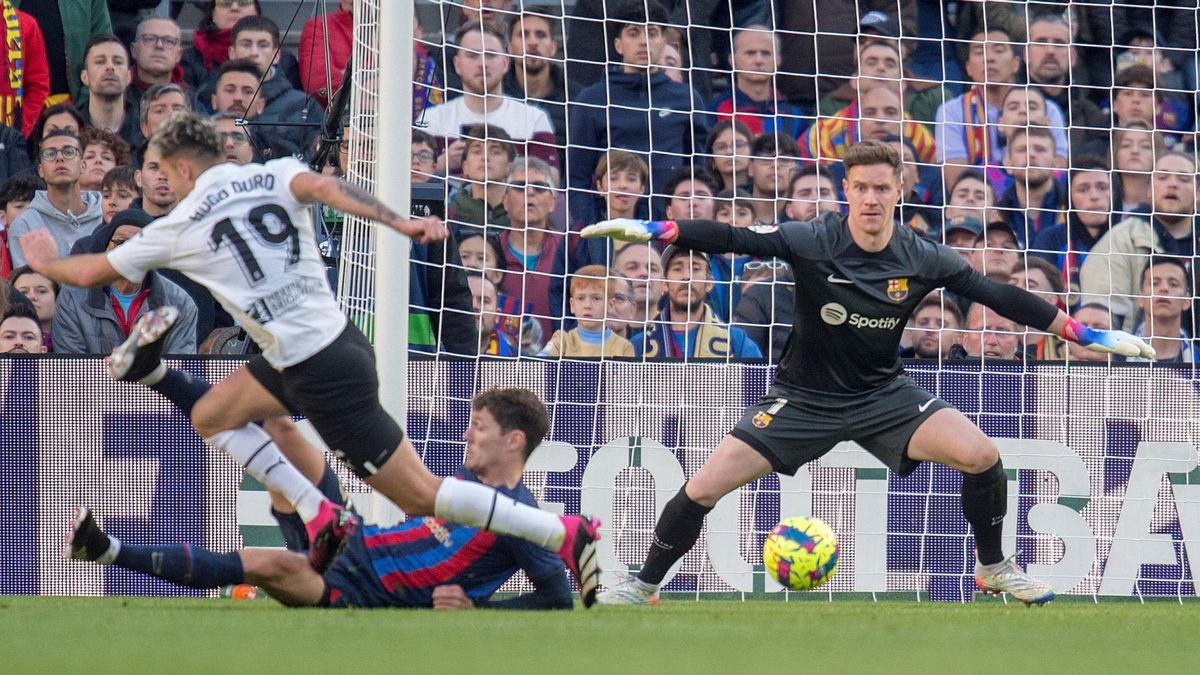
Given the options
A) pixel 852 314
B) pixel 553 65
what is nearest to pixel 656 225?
pixel 852 314

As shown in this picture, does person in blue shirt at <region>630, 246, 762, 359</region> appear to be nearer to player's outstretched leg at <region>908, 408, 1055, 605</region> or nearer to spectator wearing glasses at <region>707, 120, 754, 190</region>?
spectator wearing glasses at <region>707, 120, 754, 190</region>

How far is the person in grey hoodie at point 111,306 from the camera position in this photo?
31.7 ft

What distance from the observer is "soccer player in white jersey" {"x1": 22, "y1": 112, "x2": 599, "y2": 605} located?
20.8 ft

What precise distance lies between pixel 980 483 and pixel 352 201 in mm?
3299

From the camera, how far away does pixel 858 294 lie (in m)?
7.77

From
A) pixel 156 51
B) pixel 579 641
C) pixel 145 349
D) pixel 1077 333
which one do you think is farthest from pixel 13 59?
pixel 579 641

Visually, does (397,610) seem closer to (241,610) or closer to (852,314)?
(241,610)

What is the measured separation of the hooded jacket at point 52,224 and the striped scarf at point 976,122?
18.9ft

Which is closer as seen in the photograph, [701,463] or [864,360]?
[864,360]

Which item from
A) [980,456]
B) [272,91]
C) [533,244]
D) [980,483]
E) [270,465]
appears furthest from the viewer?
[272,91]

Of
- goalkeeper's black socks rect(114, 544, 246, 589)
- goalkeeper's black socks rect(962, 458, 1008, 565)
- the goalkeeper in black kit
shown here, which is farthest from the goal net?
goalkeeper's black socks rect(114, 544, 246, 589)

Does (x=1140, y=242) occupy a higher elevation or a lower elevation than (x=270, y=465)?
higher

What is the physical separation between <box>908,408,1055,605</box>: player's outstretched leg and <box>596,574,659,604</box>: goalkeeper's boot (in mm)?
1405

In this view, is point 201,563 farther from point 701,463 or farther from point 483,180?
point 483,180
